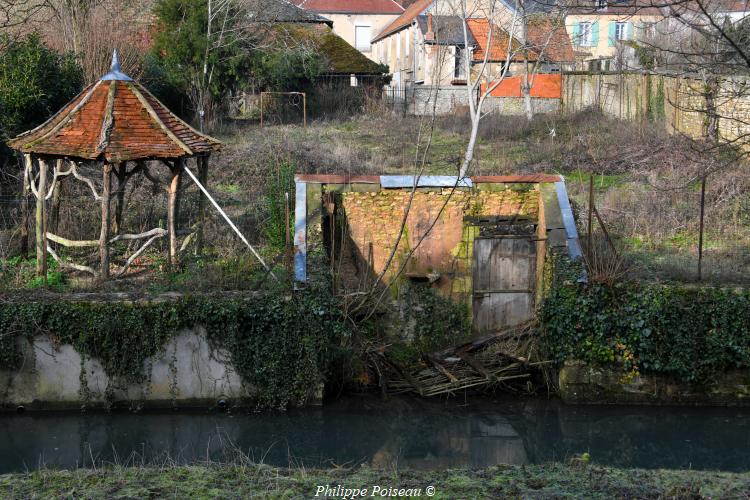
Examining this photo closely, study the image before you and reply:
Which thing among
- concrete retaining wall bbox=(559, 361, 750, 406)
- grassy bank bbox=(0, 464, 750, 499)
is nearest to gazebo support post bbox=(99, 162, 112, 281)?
grassy bank bbox=(0, 464, 750, 499)

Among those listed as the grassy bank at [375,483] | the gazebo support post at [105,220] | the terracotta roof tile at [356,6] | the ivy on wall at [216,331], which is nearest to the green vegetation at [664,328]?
the ivy on wall at [216,331]

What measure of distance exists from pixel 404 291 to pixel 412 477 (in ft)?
24.7

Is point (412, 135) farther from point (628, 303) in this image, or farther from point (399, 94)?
point (628, 303)

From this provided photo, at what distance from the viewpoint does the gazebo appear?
13242 mm

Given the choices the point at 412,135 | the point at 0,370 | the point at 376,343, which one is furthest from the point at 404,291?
the point at 412,135

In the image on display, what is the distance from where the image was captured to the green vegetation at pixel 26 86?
17.7 m

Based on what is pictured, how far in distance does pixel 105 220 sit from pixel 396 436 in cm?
580

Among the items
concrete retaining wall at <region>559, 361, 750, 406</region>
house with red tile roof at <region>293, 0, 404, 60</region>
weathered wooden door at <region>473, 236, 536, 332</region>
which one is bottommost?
concrete retaining wall at <region>559, 361, 750, 406</region>

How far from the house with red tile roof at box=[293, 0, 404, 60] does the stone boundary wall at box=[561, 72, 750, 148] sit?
28.2 m

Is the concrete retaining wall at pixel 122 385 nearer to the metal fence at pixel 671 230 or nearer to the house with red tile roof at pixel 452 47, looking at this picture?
the metal fence at pixel 671 230

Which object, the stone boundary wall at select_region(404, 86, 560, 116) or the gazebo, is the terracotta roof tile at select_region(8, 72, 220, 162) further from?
the stone boundary wall at select_region(404, 86, 560, 116)

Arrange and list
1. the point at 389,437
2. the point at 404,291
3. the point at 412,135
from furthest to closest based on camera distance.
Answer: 1. the point at 412,135
2. the point at 404,291
3. the point at 389,437

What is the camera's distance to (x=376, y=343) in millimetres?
14188

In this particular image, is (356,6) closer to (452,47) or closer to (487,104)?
(452,47)
